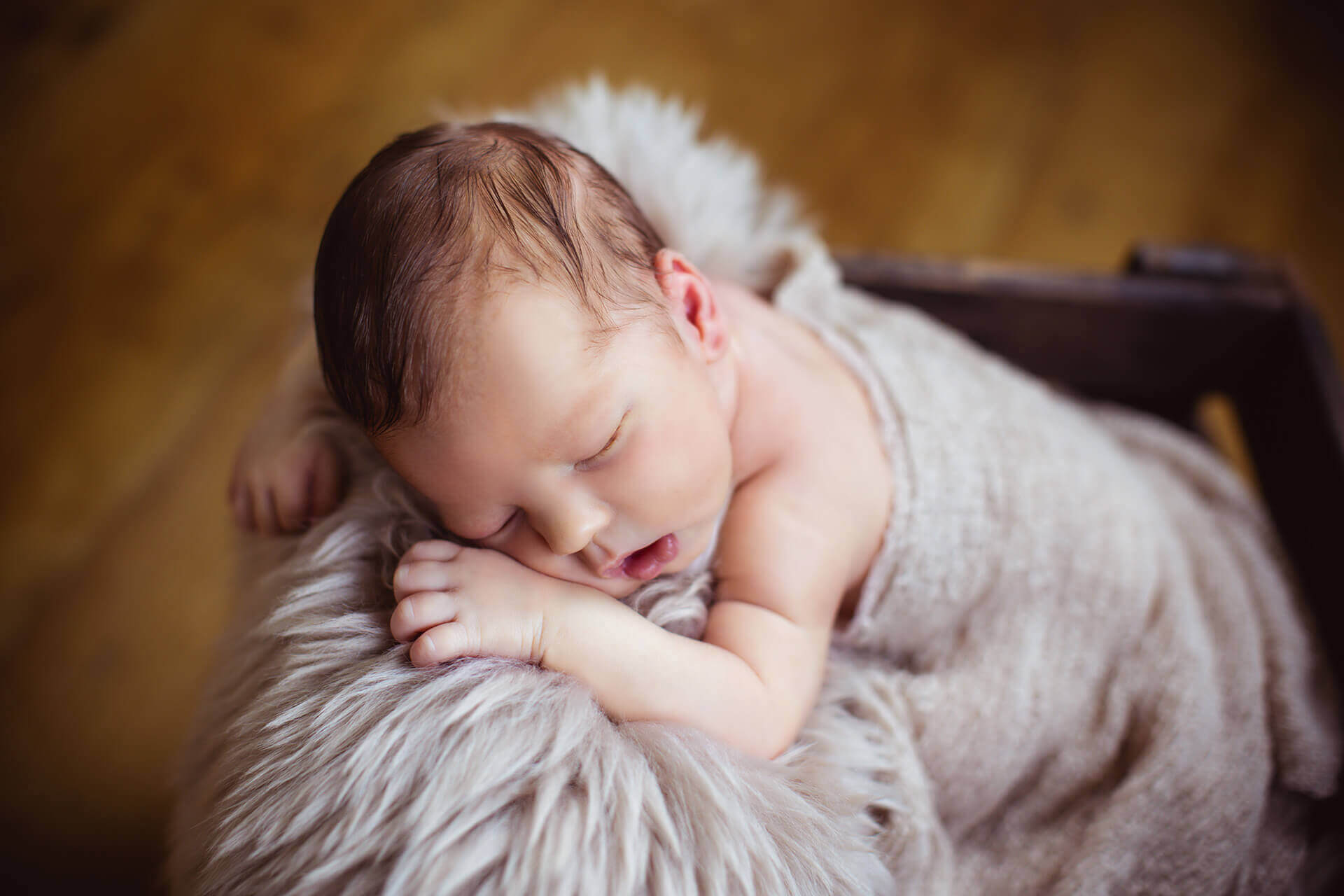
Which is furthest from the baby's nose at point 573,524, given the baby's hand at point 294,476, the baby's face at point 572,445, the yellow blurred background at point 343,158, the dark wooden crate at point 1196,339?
the yellow blurred background at point 343,158

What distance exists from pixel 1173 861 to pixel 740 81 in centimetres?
139

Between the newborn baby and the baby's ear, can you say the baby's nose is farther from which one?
the baby's ear

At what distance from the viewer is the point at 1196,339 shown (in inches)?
35.7

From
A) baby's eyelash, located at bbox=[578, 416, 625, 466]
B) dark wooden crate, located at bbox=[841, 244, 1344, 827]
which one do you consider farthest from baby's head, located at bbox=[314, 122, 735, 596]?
dark wooden crate, located at bbox=[841, 244, 1344, 827]

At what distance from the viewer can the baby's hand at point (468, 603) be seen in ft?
1.76

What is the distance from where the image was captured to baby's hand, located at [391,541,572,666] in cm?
54

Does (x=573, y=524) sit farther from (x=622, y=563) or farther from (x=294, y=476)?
(x=294, y=476)

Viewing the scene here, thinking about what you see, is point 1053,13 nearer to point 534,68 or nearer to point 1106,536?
point 534,68

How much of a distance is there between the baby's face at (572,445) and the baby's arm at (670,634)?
0.03 meters

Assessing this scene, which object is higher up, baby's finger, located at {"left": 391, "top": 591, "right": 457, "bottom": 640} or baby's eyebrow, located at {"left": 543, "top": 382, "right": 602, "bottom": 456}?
baby's eyebrow, located at {"left": 543, "top": 382, "right": 602, "bottom": 456}

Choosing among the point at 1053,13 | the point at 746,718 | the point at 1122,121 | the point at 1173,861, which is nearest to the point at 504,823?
the point at 746,718

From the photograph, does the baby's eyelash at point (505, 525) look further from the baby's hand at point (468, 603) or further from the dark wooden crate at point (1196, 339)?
the dark wooden crate at point (1196, 339)

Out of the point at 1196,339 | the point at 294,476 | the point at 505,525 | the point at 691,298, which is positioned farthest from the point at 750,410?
the point at 1196,339

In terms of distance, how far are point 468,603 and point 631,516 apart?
0.12 m
